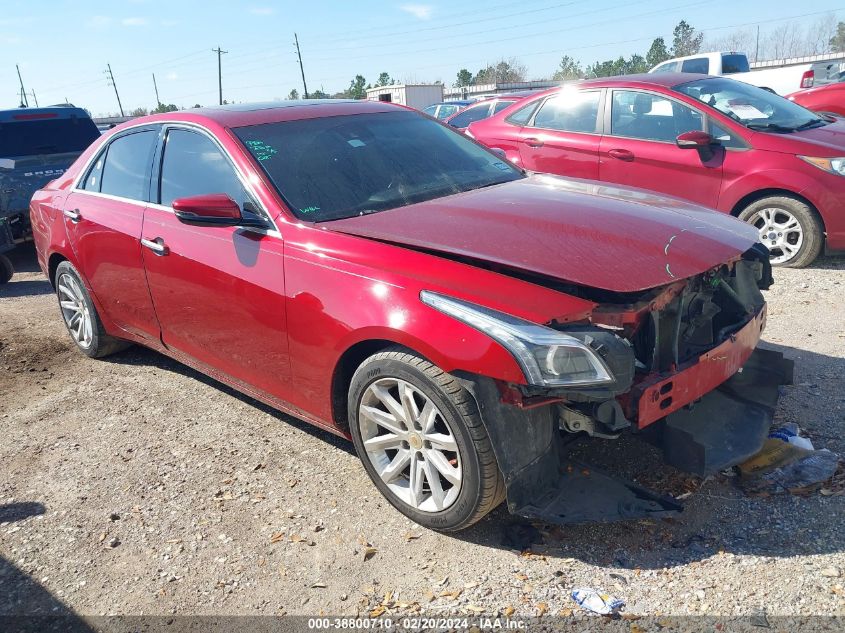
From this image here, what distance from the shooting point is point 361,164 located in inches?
145

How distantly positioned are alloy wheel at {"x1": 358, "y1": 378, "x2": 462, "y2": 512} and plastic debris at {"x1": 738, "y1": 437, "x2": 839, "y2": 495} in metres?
1.36

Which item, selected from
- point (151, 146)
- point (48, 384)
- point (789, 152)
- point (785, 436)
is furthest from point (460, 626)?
point (789, 152)

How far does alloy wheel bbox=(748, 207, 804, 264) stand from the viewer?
6070mm

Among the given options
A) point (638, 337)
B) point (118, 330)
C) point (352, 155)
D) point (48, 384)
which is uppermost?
point (352, 155)

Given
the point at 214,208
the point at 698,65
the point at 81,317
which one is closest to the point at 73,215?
the point at 81,317

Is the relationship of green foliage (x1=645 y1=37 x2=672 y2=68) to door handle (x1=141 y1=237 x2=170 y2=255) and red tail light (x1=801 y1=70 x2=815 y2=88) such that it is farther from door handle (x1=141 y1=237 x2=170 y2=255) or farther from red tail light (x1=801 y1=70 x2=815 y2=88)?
door handle (x1=141 y1=237 x2=170 y2=255)

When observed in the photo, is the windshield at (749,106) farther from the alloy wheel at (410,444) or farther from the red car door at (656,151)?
the alloy wheel at (410,444)

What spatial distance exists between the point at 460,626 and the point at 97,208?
3.60m

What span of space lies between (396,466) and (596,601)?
38.8 inches

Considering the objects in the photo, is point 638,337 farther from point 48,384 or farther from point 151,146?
point 48,384

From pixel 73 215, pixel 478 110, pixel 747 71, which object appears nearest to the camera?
pixel 73 215

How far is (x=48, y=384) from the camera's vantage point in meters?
4.95

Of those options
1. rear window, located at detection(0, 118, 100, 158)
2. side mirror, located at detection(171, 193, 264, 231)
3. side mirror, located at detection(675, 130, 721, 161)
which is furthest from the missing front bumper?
rear window, located at detection(0, 118, 100, 158)

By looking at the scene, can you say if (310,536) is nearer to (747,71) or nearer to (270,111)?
(270,111)
